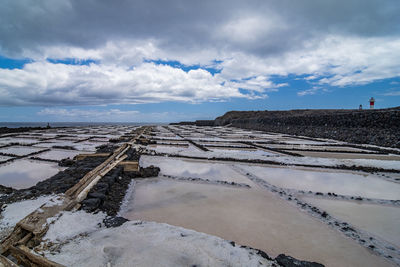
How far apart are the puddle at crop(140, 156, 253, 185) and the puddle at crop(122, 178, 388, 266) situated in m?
0.87

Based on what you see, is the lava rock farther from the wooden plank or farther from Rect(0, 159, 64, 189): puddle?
Rect(0, 159, 64, 189): puddle

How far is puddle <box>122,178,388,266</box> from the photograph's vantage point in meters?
2.40

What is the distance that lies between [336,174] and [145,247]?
5947 mm

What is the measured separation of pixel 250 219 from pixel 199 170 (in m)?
3.23

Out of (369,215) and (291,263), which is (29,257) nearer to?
(291,263)

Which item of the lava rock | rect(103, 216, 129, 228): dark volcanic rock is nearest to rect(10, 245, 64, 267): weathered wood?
rect(103, 216, 129, 228): dark volcanic rock

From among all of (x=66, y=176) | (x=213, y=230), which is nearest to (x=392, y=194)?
(x=213, y=230)

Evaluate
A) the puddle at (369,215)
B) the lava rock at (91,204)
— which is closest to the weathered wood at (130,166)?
the lava rock at (91,204)

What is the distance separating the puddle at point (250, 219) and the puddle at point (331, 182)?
1.23m

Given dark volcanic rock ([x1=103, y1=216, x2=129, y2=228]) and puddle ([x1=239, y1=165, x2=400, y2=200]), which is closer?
dark volcanic rock ([x1=103, y1=216, x2=129, y2=228])

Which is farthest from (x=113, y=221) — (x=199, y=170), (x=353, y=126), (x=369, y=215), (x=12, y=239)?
(x=353, y=126)

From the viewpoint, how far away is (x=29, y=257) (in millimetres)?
1797

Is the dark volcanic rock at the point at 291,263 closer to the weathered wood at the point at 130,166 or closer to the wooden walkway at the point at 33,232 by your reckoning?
the wooden walkway at the point at 33,232

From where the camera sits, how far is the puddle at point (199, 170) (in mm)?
5511
